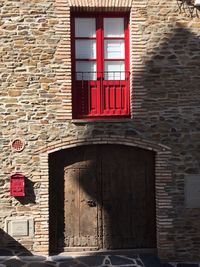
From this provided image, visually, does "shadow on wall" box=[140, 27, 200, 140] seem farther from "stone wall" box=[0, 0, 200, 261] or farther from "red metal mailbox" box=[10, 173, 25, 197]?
"red metal mailbox" box=[10, 173, 25, 197]

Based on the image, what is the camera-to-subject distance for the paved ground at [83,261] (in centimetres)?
699

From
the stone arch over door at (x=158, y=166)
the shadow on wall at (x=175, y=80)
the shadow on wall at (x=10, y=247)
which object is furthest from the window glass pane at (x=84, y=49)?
the shadow on wall at (x=10, y=247)

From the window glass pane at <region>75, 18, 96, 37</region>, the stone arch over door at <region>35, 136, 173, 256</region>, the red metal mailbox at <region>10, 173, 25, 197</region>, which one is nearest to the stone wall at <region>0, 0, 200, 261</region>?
the stone arch over door at <region>35, 136, 173, 256</region>

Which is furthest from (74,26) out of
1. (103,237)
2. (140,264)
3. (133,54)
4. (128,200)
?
(140,264)

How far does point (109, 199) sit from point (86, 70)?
2.95m

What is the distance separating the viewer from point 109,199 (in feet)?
25.4

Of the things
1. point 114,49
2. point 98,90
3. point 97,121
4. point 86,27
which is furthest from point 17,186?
point 86,27

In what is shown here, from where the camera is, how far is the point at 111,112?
25.2 ft

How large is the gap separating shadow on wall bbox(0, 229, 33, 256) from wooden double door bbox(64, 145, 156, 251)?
95 centimetres

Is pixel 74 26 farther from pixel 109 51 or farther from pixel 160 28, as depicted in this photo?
pixel 160 28

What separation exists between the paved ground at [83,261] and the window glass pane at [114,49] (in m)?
4.45

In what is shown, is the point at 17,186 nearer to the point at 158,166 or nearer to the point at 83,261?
the point at 83,261

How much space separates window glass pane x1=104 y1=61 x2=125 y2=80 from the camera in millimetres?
7781

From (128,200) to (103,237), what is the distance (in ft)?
3.30
